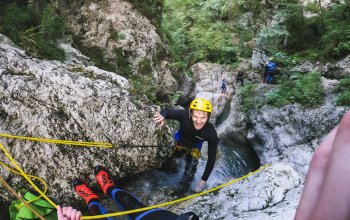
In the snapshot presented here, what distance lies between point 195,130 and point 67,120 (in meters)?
2.24

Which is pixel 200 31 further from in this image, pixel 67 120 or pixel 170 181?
pixel 67 120

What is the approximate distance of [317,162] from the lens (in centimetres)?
A: 64

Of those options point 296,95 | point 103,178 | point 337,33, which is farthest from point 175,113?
point 337,33

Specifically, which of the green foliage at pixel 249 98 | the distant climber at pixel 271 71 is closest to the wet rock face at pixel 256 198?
the green foliage at pixel 249 98

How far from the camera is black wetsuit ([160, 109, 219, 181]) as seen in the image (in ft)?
16.8

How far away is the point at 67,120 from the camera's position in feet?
15.0

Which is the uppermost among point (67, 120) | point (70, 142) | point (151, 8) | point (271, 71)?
point (151, 8)

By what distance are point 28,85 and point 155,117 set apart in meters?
2.16

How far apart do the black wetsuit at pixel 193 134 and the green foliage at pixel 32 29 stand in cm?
258

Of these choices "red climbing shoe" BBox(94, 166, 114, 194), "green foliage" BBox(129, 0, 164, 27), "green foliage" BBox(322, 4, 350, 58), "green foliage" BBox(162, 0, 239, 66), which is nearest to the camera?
"red climbing shoe" BBox(94, 166, 114, 194)

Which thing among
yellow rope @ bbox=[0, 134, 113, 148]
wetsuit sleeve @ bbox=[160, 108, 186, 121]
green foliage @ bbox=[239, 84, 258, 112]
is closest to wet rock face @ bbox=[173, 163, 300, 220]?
wetsuit sleeve @ bbox=[160, 108, 186, 121]

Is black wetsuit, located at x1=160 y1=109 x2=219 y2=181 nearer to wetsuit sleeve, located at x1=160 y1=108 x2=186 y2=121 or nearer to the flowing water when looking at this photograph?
wetsuit sleeve, located at x1=160 y1=108 x2=186 y2=121

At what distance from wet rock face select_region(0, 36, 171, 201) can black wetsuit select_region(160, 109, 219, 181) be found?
1.44 feet

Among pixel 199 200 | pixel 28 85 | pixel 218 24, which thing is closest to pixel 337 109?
pixel 199 200
